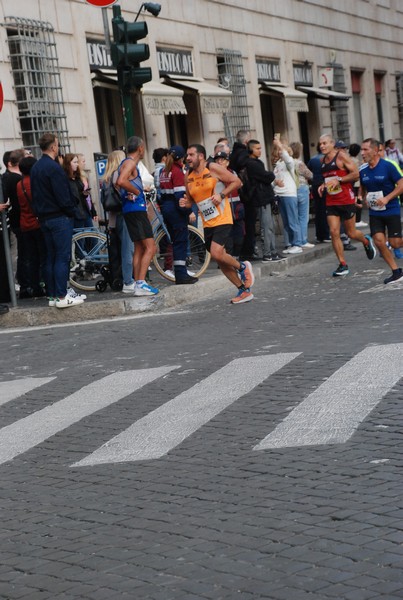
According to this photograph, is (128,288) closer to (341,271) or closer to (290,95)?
(341,271)

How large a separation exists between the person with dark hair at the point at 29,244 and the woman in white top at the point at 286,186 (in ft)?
16.0

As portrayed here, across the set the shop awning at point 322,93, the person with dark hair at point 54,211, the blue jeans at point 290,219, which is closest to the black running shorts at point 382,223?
the person with dark hair at point 54,211

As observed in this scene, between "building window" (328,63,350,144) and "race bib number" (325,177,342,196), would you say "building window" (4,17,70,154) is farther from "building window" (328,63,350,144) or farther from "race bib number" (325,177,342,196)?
"building window" (328,63,350,144)

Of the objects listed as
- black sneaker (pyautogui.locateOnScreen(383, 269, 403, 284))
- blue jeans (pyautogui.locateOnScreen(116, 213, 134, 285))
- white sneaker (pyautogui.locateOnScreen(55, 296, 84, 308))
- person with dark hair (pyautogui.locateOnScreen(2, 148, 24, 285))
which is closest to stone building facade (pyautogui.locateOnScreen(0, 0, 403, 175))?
person with dark hair (pyautogui.locateOnScreen(2, 148, 24, 285))

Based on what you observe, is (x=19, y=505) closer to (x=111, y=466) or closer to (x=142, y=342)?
(x=111, y=466)

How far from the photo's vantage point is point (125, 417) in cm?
816

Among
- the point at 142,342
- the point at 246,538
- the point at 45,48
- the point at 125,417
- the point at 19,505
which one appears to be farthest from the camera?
the point at 45,48

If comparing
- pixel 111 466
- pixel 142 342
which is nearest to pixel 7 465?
pixel 111 466

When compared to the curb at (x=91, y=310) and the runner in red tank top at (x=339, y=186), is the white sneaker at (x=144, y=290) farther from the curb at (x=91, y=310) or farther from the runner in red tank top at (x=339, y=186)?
the runner in red tank top at (x=339, y=186)

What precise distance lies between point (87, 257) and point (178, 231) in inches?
44.3

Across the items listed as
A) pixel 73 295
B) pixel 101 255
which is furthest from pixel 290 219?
pixel 73 295

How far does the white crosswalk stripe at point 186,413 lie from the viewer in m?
7.20

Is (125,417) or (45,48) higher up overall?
(45,48)

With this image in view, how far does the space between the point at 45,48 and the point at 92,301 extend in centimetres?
613
